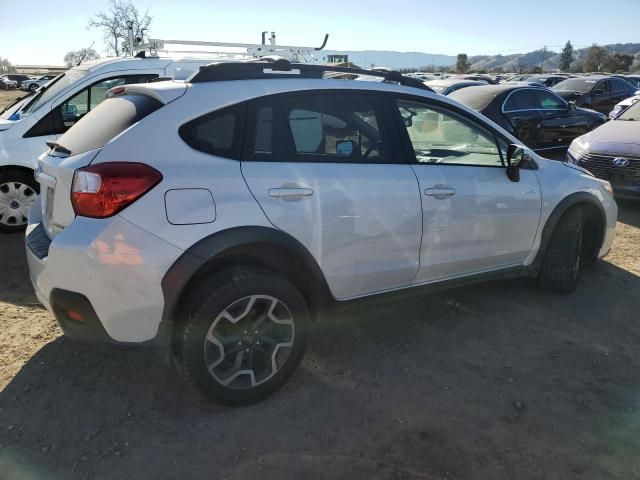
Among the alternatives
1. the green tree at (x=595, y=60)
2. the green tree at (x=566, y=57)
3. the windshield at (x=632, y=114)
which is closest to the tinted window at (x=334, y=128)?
the windshield at (x=632, y=114)

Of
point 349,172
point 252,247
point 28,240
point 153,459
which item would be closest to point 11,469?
point 153,459

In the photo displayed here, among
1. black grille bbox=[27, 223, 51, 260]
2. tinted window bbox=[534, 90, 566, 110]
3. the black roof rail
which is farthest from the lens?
tinted window bbox=[534, 90, 566, 110]

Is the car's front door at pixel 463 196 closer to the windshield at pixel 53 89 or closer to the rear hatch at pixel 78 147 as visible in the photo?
the rear hatch at pixel 78 147

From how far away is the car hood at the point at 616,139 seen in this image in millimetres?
6531

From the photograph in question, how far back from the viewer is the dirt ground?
7.81 feet

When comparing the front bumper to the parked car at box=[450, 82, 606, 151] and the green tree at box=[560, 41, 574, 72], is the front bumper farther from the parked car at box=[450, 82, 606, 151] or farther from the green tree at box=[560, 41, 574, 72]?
the green tree at box=[560, 41, 574, 72]

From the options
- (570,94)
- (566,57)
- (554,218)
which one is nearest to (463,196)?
(554,218)

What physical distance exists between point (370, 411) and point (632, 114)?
7.59 m

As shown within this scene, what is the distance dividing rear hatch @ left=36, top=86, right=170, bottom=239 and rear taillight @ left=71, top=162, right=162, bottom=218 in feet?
0.36

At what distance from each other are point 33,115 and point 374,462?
16.3 ft

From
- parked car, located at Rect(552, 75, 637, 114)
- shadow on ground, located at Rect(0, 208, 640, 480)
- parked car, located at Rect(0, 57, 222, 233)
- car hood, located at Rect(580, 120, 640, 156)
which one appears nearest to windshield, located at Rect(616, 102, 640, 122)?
car hood, located at Rect(580, 120, 640, 156)

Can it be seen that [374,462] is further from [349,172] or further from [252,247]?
[349,172]

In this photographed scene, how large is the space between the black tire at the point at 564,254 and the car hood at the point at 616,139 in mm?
3064

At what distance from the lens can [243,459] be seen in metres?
2.40
